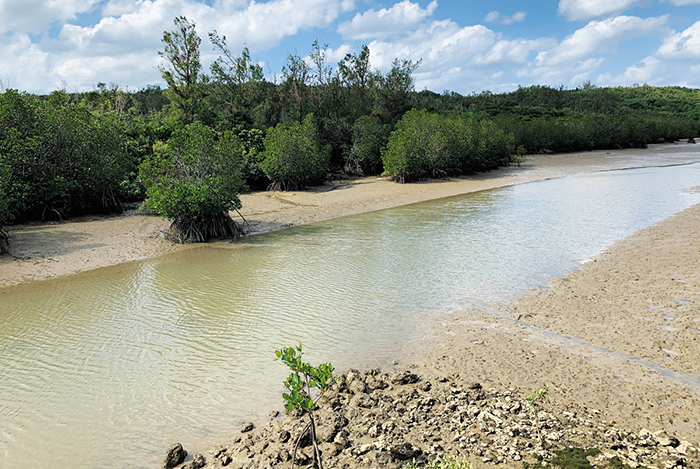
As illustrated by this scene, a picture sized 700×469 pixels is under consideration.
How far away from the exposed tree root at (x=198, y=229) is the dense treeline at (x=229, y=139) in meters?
0.07

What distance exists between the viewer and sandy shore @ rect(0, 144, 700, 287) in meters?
12.3

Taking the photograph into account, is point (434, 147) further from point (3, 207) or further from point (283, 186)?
point (3, 207)

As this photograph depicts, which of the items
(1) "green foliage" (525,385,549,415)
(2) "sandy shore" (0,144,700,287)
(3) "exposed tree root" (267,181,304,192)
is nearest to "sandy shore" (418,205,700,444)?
(1) "green foliage" (525,385,549,415)

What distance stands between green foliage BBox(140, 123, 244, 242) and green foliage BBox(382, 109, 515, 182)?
41.4 ft

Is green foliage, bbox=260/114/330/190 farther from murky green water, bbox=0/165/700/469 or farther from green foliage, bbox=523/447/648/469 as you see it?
green foliage, bbox=523/447/648/469

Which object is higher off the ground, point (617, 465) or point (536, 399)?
point (617, 465)

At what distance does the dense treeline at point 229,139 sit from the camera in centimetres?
1520

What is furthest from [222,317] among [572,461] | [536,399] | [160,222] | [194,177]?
[160,222]

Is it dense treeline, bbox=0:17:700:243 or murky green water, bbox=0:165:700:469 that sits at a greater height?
dense treeline, bbox=0:17:700:243

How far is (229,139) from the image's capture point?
1605 cm

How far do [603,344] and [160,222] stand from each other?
1447cm

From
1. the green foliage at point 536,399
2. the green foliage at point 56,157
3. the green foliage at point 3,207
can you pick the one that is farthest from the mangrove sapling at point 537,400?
the green foliage at point 56,157

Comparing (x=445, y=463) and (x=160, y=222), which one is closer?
(x=445, y=463)

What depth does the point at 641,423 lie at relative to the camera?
4.70 metres
